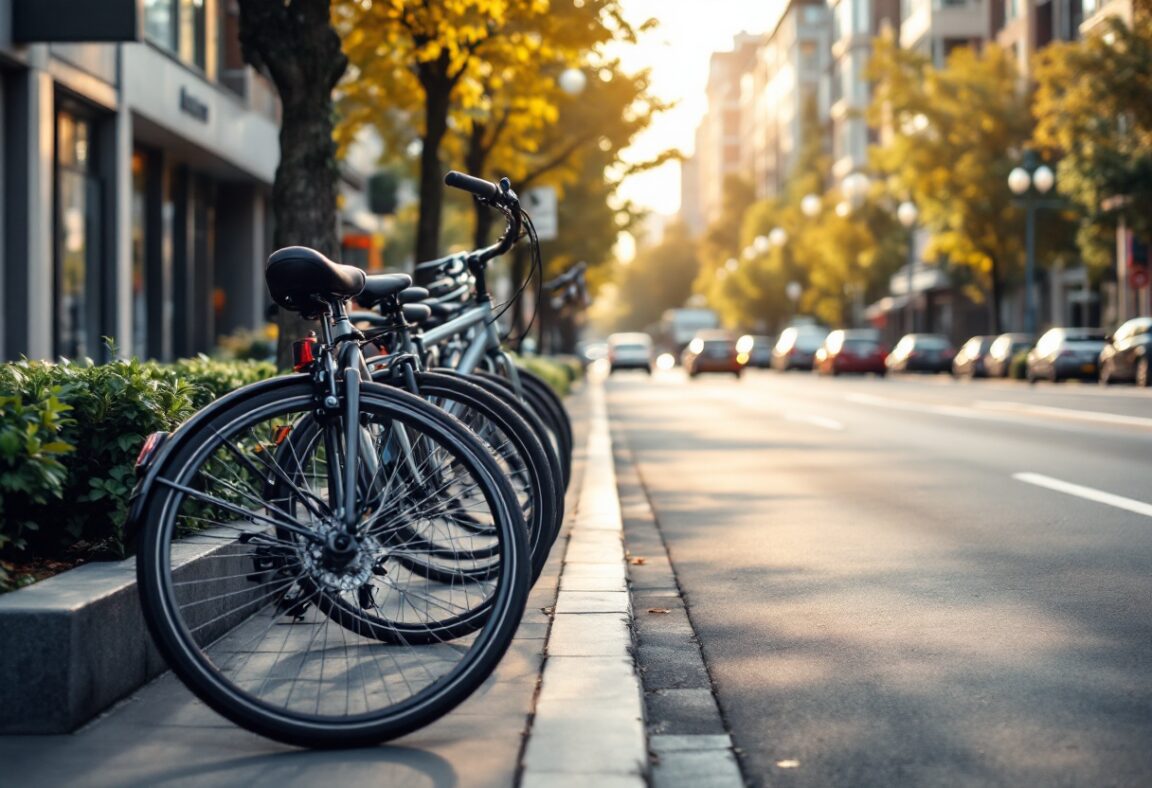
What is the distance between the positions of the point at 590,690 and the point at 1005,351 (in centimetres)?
4011

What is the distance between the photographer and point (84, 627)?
3934 mm

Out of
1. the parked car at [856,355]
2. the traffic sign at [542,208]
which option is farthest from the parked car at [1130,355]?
the parked car at [856,355]

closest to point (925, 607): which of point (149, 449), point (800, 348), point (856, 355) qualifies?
point (149, 449)

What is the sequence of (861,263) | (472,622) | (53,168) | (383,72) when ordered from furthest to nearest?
(861,263) < (53,168) < (383,72) < (472,622)

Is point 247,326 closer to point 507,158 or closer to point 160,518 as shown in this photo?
point 507,158

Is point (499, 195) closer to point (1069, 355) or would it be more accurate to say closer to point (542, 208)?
point (542, 208)

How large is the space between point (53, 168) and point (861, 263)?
51.9m

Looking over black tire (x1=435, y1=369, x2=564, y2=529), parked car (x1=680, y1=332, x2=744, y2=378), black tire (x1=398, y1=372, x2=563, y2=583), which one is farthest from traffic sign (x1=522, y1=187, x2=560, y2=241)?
parked car (x1=680, y1=332, x2=744, y2=378)

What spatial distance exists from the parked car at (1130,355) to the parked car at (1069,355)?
185cm

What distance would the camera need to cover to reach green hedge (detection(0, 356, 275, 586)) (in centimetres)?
409

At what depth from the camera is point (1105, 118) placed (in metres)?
36.2

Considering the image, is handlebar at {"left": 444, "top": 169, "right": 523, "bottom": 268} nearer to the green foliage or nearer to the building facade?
the green foliage

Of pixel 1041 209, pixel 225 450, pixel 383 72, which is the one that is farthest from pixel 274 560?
pixel 1041 209

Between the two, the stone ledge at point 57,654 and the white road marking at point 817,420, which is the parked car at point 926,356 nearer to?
the white road marking at point 817,420
